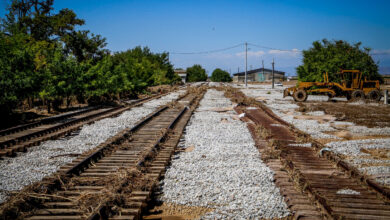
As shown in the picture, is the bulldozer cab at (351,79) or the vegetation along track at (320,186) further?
the bulldozer cab at (351,79)

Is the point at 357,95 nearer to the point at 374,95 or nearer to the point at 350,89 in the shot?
the point at 350,89

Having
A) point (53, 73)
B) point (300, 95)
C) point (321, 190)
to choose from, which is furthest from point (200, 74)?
point (321, 190)

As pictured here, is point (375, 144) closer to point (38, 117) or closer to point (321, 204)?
point (321, 204)

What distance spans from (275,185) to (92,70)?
15755mm

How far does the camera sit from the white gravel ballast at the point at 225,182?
4.40 meters

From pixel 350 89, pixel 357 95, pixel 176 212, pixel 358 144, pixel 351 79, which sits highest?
pixel 351 79

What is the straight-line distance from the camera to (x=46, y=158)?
6.98m

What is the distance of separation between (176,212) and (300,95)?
66.1ft

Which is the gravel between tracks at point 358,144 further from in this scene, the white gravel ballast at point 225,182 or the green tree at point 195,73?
the green tree at point 195,73

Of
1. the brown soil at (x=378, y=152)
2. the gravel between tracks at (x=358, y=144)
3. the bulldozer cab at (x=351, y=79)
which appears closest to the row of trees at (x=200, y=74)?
the bulldozer cab at (x=351, y=79)

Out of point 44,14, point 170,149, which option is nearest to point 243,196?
point 170,149

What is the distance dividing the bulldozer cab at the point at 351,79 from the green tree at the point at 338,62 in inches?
36.3

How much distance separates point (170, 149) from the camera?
7617 mm

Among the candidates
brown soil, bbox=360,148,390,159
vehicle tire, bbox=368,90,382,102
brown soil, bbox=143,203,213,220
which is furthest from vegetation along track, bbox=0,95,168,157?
vehicle tire, bbox=368,90,382,102
